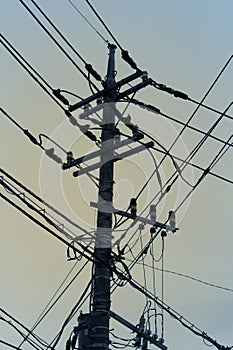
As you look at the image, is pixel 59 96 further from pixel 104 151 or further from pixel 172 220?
pixel 172 220

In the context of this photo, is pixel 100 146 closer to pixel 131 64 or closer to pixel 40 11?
pixel 131 64

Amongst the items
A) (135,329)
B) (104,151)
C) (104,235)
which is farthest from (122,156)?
(135,329)

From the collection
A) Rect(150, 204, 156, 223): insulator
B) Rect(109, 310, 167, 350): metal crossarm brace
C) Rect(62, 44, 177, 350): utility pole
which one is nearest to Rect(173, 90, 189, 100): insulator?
Rect(62, 44, 177, 350): utility pole

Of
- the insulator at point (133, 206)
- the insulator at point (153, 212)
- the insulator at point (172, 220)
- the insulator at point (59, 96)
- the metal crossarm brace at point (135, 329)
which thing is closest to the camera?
the metal crossarm brace at point (135, 329)

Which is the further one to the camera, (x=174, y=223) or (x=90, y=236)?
(x=174, y=223)

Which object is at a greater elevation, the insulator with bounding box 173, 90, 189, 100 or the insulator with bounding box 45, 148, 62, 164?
the insulator with bounding box 173, 90, 189, 100

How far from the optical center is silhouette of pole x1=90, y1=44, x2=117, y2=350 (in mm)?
11156

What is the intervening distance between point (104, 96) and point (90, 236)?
2433 mm

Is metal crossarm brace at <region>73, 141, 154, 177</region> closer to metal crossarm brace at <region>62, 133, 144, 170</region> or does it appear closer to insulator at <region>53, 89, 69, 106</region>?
metal crossarm brace at <region>62, 133, 144, 170</region>

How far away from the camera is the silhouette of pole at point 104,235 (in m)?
11.2

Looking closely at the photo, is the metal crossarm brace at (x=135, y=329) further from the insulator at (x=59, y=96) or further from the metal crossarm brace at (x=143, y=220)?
the insulator at (x=59, y=96)

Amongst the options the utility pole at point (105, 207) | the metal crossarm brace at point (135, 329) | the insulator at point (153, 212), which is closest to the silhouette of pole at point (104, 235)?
the utility pole at point (105, 207)

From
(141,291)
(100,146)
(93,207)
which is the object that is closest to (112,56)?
(100,146)

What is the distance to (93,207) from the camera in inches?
478
